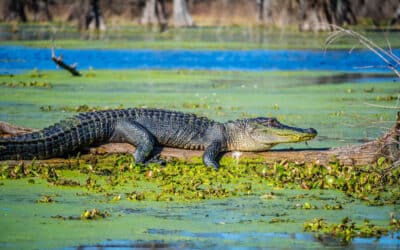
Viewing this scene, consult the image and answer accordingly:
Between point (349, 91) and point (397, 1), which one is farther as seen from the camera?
point (397, 1)

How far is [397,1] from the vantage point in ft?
161

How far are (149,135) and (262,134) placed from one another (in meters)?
1.14

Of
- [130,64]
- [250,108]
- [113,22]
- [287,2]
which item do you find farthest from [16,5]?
[250,108]

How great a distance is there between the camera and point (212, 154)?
10648 mm

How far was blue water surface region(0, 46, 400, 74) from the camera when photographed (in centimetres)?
2617

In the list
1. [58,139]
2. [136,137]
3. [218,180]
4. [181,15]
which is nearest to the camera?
[218,180]

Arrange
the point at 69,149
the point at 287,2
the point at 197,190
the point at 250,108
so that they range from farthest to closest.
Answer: the point at 287,2, the point at 250,108, the point at 69,149, the point at 197,190

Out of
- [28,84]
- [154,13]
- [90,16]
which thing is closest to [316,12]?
[90,16]

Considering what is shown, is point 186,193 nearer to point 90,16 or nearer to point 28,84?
point 28,84

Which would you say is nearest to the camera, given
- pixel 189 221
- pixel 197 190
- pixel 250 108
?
pixel 189 221

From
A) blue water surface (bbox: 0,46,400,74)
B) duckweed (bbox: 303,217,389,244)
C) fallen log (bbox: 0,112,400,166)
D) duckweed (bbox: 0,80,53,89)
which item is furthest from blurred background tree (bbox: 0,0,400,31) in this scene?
duckweed (bbox: 303,217,389,244)

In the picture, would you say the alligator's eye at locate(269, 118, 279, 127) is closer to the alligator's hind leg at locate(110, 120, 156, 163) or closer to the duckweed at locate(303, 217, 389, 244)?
the alligator's hind leg at locate(110, 120, 156, 163)

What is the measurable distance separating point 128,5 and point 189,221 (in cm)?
4878

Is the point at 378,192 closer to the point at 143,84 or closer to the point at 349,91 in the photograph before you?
the point at 349,91
